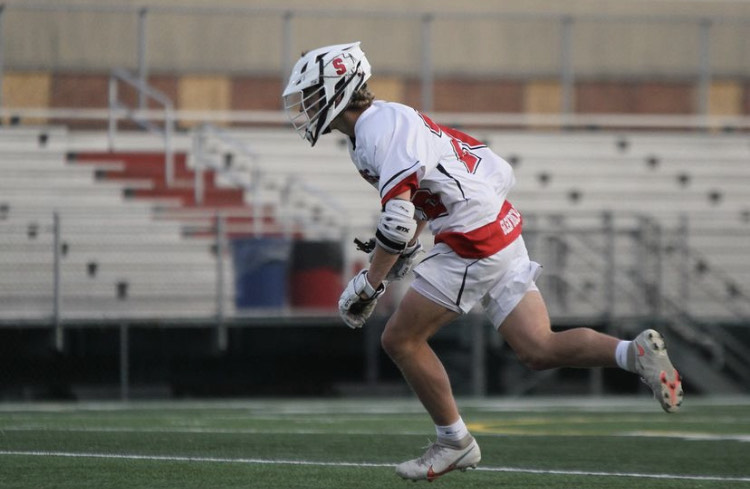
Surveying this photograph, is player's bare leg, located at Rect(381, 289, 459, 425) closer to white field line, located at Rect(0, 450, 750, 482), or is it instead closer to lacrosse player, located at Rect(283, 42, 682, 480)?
lacrosse player, located at Rect(283, 42, 682, 480)

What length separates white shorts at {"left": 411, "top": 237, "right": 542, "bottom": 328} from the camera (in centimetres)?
620

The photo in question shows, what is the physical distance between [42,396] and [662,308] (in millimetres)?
6126

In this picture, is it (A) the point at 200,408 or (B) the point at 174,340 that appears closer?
(A) the point at 200,408

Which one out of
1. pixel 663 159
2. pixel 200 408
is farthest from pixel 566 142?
pixel 200 408

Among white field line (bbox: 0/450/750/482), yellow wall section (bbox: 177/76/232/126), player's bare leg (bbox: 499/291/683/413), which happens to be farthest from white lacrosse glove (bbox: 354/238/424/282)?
yellow wall section (bbox: 177/76/232/126)

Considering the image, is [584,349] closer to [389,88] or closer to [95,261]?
[95,261]

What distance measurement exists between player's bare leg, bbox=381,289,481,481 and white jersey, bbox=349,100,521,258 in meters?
0.27

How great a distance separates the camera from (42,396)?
47.0 feet

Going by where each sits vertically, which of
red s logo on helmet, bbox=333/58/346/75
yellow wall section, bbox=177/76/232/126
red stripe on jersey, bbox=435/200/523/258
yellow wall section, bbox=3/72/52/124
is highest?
yellow wall section, bbox=177/76/232/126

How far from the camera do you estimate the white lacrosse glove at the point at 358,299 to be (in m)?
6.12

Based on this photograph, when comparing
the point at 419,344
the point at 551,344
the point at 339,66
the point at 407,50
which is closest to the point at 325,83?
the point at 339,66

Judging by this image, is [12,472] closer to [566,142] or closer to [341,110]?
[341,110]

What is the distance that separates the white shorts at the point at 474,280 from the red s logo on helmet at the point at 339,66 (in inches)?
30.7

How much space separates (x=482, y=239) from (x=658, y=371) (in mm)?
851
